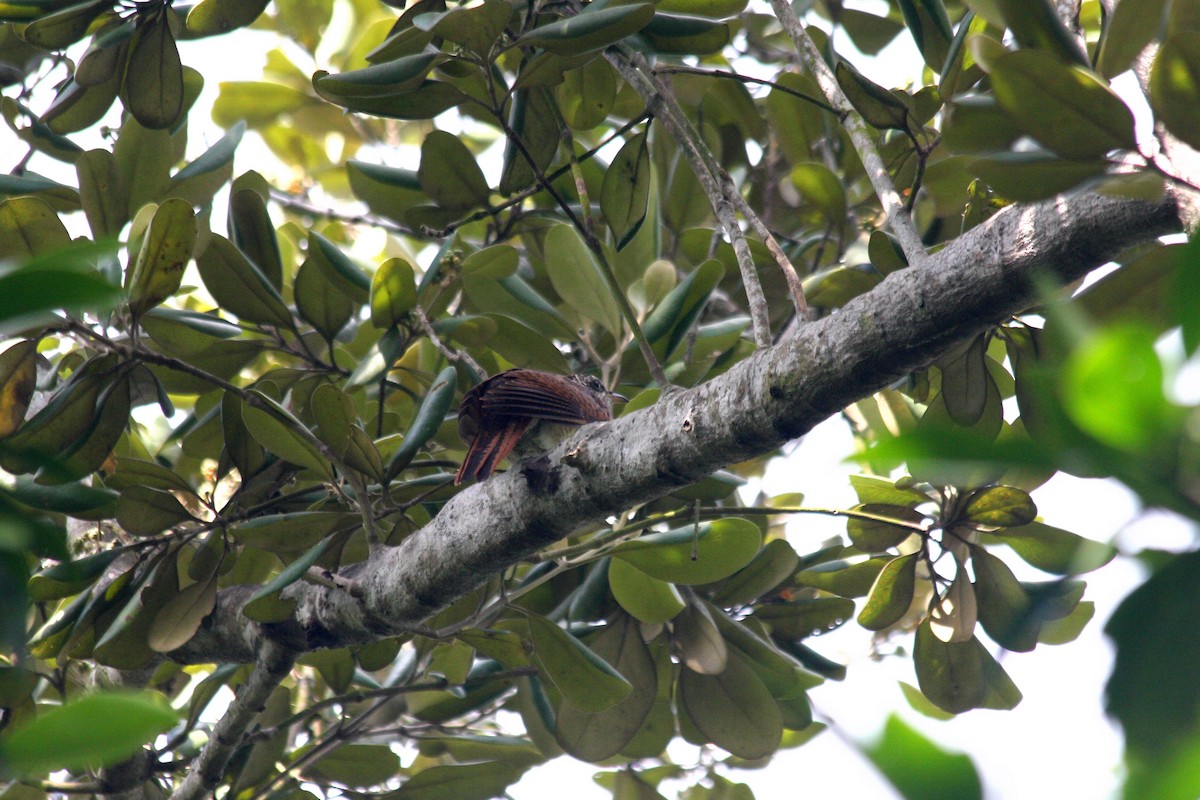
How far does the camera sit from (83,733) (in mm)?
499

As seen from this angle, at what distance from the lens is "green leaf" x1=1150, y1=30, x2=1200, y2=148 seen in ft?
3.48

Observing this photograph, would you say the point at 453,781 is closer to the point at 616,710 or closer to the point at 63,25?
the point at 616,710

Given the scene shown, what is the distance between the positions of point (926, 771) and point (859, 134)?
1.63 m

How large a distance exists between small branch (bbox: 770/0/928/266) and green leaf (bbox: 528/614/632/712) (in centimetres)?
106

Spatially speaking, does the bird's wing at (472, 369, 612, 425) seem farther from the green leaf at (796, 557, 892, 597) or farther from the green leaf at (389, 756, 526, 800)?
the green leaf at (389, 756, 526, 800)

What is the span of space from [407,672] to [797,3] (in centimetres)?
215

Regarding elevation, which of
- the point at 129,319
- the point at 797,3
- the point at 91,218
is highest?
the point at 797,3

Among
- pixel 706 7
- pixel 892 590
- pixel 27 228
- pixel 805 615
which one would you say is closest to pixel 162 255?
pixel 27 228

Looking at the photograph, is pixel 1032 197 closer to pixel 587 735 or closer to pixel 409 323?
pixel 409 323

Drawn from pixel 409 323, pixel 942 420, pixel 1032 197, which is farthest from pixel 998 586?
pixel 409 323

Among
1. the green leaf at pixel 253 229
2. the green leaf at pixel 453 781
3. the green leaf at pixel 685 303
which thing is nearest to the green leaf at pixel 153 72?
the green leaf at pixel 253 229

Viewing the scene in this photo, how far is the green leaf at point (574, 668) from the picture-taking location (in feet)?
6.86

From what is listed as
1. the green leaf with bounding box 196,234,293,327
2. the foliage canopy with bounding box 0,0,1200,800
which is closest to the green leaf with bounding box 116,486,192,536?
the foliage canopy with bounding box 0,0,1200,800

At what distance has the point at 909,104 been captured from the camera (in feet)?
7.57
